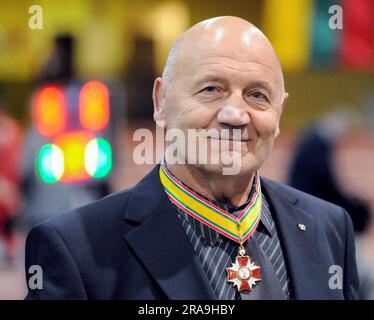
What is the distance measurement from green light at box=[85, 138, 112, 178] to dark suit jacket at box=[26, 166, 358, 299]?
2104mm

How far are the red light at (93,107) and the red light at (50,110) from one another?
98mm

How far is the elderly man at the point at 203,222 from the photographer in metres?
2.01

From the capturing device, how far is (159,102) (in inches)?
86.0

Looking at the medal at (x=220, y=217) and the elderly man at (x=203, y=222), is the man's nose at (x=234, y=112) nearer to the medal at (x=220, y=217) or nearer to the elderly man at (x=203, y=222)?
the elderly man at (x=203, y=222)

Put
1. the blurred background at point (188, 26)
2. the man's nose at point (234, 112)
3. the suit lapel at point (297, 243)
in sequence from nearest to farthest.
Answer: the man's nose at point (234, 112), the suit lapel at point (297, 243), the blurred background at point (188, 26)

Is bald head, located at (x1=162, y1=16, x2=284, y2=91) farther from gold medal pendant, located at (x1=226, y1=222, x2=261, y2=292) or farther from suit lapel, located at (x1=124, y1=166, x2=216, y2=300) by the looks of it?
gold medal pendant, located at (x1=226, y1=222, x2=261, y2=292)

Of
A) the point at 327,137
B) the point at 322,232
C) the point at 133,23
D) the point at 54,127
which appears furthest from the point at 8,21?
the point at 322,232

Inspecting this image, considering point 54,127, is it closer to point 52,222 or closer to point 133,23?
point 52,222

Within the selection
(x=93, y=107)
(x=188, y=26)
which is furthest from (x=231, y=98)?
(x=188, y=26)

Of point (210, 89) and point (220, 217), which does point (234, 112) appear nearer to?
point (210, 89)


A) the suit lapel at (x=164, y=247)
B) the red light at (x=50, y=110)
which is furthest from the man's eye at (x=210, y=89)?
the red light at (x=50, y=110)

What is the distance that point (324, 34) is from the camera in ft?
52.3

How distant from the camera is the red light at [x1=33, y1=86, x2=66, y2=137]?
4410 millimetres

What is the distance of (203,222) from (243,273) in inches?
→ 5.9
